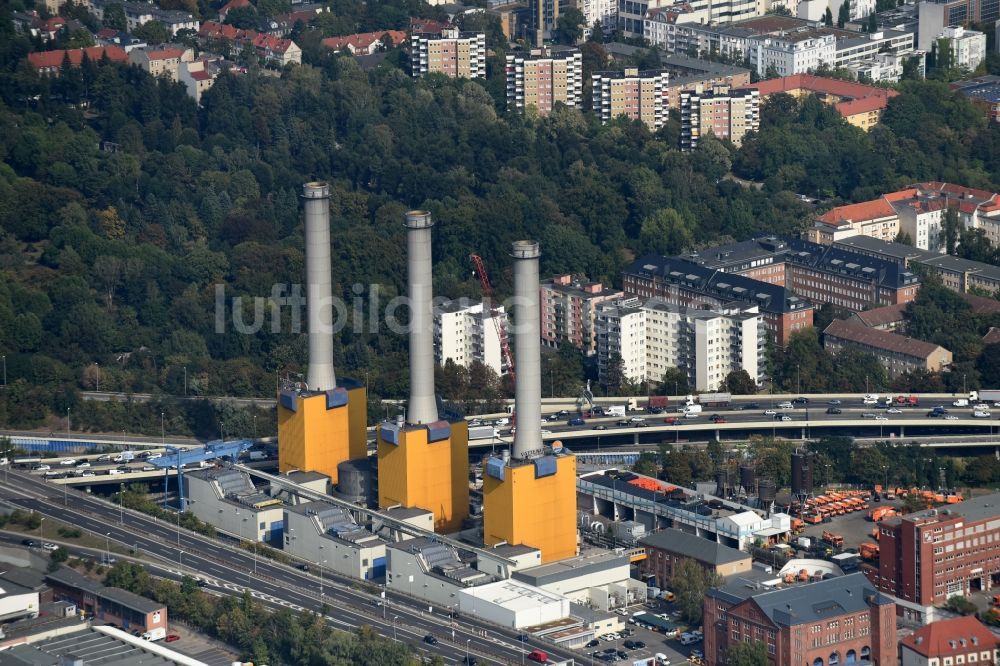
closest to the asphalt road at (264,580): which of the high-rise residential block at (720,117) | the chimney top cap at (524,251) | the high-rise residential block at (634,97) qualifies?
the chimney top cap at (524,251)

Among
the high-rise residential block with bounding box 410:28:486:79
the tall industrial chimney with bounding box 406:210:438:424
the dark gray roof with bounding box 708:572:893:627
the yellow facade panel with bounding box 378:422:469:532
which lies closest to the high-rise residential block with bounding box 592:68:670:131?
the high-rise residential block with bounding box 410:28:486:79

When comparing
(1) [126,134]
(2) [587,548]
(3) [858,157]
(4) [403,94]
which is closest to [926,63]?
(3) [858,157]

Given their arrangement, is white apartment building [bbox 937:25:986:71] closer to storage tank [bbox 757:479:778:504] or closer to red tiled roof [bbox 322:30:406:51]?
red tiled roof [bbox 322:30:406:51]

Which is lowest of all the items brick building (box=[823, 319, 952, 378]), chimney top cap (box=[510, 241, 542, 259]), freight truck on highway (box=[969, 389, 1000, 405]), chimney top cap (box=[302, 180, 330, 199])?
freight truck on highway (box=[969, 389, 1000, 405])

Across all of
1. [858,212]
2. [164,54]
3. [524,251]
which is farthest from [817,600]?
[164,54]

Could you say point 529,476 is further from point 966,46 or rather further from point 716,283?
point 966,46
